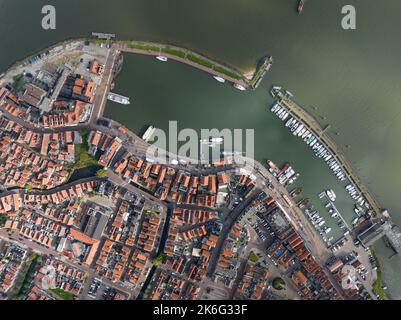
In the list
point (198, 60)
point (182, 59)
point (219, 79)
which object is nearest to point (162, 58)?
point (182, 59)

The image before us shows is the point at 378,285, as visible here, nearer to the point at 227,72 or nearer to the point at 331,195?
the point at 331,195

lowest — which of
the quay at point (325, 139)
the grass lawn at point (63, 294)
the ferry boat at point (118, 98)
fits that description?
the grass lawn at point (63, 294)

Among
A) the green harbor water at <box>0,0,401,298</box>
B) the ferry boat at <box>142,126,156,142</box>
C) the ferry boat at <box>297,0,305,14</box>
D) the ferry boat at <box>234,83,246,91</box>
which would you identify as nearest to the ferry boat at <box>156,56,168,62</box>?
the green harbor water at <box>0,0,401,298</box>

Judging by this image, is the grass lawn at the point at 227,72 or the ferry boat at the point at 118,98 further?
the grass lawn at the point at 227,72

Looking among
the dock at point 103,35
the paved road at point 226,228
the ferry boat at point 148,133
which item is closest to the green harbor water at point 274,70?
the dock at point 103,35

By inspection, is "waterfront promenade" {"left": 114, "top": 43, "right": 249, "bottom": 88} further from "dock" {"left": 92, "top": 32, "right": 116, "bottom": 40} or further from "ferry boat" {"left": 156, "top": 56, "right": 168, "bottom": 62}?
"dock" {"left": 92, "top": 32, "right": 116, "bottom": 40}

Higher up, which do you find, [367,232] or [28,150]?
[367,232]

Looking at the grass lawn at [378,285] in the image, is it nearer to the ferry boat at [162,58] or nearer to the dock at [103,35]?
the ferry boat at [162,58]

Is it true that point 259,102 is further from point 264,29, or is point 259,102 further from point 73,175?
point 73,175
